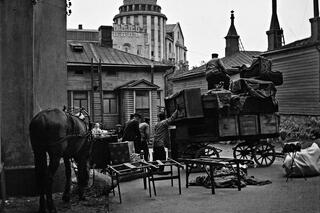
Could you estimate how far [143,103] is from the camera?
3700 cm

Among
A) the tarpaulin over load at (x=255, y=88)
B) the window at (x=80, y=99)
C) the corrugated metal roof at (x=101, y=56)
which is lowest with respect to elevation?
the tarpaulin over load at (x=255, y=88)

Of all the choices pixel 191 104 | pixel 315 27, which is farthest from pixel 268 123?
pixel 315 27

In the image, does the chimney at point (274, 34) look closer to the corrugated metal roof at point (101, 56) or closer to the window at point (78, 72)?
the corrugated metal roof at point (101, 56)

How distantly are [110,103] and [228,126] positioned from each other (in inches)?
894

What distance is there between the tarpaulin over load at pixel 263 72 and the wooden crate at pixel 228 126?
2119mm

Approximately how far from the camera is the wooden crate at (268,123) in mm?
15180

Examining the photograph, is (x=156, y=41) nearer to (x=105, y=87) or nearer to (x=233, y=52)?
(x=233, y=52)

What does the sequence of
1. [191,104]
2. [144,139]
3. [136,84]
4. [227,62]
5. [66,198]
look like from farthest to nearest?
[227,62] < [136,84] < [144,139] < [191,104] < [66,198]

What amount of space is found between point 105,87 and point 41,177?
92.2 feet

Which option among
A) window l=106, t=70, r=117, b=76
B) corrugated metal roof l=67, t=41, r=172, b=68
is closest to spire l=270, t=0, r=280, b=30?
corrugated metal roof l=67, t=41, r=172, b=68

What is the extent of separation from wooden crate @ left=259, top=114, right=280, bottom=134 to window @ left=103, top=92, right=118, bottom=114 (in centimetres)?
2230

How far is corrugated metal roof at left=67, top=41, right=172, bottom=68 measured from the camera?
35912 mm

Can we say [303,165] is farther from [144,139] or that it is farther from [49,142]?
[49,142]

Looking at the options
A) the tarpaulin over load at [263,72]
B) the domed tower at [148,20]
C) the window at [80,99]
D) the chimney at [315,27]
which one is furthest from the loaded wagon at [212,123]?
the domed tower at [148,20]
